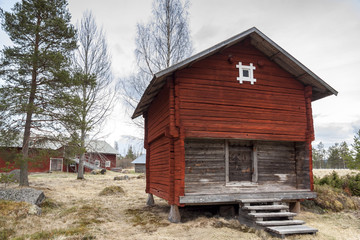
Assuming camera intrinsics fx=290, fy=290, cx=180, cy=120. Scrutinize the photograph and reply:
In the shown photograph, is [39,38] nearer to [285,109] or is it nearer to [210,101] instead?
[210,101]

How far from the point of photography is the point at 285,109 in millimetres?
11047

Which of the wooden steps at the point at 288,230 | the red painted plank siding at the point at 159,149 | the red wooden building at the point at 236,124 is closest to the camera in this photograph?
the wooden steps at the point at 288,230

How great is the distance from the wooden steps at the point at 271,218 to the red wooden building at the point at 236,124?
33 cm

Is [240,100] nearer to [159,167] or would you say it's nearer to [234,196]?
[234,196]

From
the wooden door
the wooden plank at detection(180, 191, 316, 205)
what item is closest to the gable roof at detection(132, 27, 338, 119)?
the wooden door

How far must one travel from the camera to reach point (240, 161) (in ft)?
35.9

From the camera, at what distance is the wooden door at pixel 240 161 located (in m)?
10.8

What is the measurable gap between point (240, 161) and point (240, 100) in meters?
2.33

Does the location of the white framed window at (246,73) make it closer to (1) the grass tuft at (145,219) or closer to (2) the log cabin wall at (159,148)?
(2) the log cabin wall at (159,148)

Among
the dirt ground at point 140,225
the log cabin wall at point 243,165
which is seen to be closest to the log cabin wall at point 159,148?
the log cabin wall at point 243,165

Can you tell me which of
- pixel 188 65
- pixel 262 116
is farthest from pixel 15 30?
pixel 262 116

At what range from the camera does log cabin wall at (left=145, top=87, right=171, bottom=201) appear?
33.8 feet

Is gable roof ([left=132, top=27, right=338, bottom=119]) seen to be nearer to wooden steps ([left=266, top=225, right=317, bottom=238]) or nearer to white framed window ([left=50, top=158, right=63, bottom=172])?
wooden steps ([left=266, top=225, right=317, bottom=238])

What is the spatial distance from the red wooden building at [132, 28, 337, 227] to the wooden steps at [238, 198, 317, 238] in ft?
1.08
